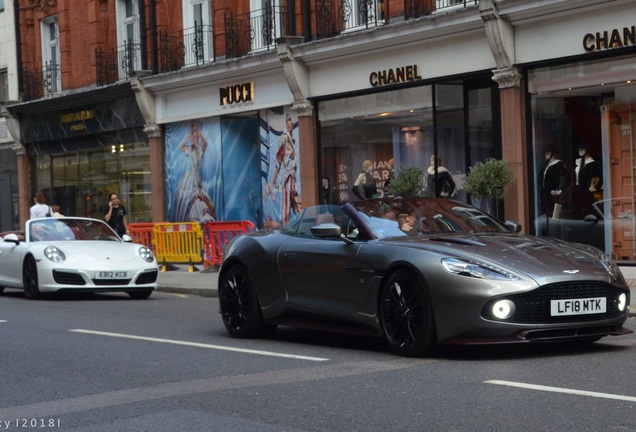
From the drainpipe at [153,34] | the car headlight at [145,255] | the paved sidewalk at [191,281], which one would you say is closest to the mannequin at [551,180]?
the paved sidewalk at [191,281]

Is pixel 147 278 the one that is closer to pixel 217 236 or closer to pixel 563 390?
pixel 217 236

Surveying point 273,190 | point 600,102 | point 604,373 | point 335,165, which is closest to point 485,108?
point 600,102

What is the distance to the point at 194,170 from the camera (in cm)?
2809

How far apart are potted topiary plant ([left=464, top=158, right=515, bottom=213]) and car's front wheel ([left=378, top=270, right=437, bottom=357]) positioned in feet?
30.6

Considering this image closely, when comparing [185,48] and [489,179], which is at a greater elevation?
[185,48]

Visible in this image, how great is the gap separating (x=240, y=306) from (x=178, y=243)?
42.1 ft

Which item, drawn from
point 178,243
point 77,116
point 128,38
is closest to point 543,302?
point 178,243

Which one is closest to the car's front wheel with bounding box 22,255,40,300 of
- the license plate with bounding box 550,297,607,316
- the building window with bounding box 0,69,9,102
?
the license plate with bounding box 550,297,607,316

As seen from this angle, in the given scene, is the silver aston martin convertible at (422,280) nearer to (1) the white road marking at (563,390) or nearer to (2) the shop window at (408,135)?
(1) the white road marking at (563,390)

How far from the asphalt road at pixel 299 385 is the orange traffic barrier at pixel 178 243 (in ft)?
38.1

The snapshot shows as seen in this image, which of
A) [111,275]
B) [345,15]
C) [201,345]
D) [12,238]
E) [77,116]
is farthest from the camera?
[77,116]

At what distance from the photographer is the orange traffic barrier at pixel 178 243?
23.7 m

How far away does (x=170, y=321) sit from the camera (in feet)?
45.0

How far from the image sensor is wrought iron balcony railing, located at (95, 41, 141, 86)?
2966 cm
